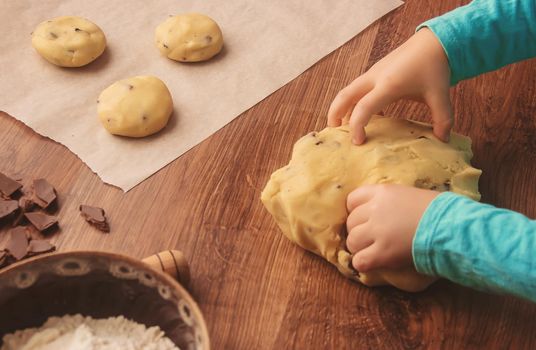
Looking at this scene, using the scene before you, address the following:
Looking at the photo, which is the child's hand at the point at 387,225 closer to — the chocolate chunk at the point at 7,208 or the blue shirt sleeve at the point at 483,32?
the blue shirt sleeve at the point at 483,32

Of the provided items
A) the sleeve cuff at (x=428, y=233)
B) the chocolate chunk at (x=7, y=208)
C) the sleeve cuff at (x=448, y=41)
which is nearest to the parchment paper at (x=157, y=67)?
the chocolate chunk at (x=7, y=208)

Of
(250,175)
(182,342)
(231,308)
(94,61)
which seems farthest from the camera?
(94,61)

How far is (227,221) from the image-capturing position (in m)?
0.82

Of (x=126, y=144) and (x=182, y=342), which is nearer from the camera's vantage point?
(x=182, y=342)

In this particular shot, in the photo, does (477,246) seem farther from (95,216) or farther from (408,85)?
(95,216)

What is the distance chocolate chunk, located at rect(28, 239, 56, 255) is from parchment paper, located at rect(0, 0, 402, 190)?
0.13 metres

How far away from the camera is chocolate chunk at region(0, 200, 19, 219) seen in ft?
2.64

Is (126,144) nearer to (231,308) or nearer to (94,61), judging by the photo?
(94,61)

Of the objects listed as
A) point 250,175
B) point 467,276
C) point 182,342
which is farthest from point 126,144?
point 467,276

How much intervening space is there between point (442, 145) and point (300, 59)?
1.10ft

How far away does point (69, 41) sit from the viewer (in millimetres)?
1026

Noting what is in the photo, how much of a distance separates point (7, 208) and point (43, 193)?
5 centimetres

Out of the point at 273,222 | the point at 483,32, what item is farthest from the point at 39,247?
the point at 483,32

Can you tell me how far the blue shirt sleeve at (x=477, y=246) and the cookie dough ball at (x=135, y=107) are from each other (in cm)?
44
